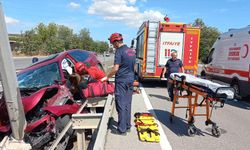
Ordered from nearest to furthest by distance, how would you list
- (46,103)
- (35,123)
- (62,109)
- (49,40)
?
(35,123)
(62,109)
(46,103)
(49,40)

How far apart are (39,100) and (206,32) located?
3074 inches

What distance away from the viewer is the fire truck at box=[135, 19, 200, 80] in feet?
47.9

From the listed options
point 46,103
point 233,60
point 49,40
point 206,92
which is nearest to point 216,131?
point 206,92

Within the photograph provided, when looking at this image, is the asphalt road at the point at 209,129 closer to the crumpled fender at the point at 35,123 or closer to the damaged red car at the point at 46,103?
the damaged red car at the point at 46,103

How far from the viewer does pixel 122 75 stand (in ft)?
19.6

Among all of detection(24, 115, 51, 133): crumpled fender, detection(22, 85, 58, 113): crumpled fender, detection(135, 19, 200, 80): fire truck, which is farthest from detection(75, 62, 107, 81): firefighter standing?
detection(135, 19, 200, 80): fire truck

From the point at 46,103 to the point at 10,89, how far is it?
135 centimetres

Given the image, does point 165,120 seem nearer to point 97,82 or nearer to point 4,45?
point 97,82

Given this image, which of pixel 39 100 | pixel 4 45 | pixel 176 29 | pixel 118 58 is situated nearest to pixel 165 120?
pixel 118 58

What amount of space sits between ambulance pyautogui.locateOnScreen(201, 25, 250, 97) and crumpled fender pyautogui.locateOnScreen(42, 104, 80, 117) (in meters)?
7.89

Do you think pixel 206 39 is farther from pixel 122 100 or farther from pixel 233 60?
pixel 122 100

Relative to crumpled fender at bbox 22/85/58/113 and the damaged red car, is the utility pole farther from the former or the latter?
crumpled fender at bbox 22/85/58/113

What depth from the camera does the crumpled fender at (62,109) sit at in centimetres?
476

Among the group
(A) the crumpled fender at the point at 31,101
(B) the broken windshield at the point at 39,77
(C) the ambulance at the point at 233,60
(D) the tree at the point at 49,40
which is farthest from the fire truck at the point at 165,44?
(D) the tree at the point at 49,40
